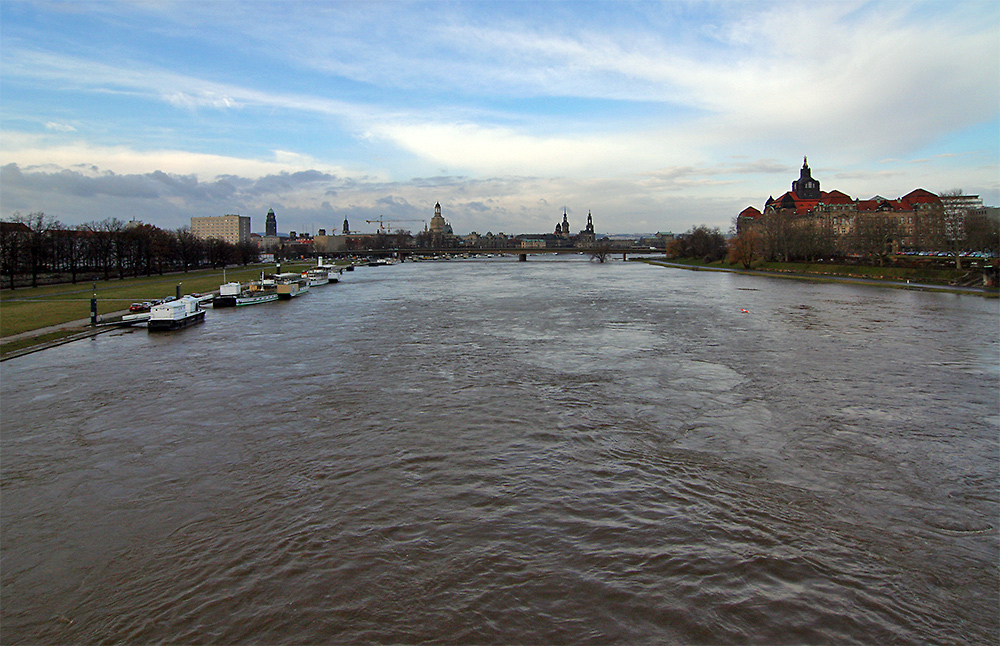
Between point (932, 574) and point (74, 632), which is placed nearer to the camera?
point (74, 632)

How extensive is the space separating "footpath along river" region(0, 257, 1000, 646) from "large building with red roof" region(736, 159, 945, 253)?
202 feet

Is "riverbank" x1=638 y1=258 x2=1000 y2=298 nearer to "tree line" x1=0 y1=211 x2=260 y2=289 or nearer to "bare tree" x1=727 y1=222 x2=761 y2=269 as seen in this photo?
"bare tree" x1=727 y1=222 x2=761 y2=269

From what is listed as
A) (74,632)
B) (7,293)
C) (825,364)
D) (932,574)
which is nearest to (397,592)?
(74,632)

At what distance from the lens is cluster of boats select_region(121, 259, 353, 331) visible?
3186cm

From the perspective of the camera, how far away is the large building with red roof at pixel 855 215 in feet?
242

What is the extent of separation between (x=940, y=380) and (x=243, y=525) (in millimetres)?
21649

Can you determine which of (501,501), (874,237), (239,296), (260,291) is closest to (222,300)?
(239,296)

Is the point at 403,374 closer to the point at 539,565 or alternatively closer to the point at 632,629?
the point at 539,565

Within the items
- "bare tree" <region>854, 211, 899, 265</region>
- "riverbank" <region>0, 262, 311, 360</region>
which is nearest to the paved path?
"bare tree" <region>854, 211, 899, 265</region>

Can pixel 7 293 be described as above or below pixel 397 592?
above

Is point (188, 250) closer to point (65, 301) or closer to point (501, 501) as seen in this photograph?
point (65, 301)

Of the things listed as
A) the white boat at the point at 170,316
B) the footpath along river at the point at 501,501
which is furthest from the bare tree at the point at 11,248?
the footpath along river at the point at 501,501

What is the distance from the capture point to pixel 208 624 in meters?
7.18

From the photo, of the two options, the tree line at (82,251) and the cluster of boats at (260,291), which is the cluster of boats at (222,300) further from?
the tree line at (82,251)
